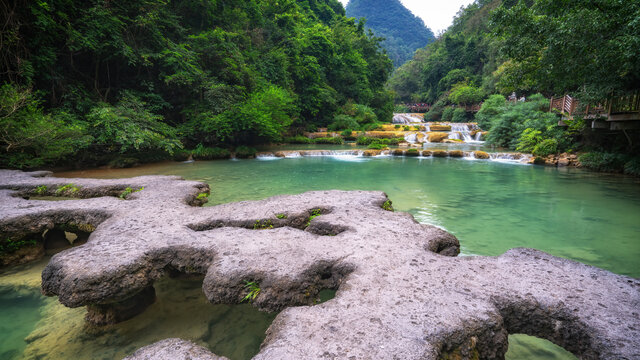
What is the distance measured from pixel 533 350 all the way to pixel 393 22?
135m

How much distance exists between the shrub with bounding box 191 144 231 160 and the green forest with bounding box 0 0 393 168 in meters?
0.31

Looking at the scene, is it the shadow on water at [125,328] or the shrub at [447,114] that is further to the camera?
the shrub at [447,114]

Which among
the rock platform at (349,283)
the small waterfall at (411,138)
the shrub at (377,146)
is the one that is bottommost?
the rock platform at (349,283)

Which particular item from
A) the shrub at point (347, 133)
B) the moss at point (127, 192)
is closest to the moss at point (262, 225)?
the moss at point (127, 192)

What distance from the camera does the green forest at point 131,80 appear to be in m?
8.02

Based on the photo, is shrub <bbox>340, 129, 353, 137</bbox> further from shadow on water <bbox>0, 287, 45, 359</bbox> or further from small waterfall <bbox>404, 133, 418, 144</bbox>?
shadow on water <bbox>0, 287, 45, 359</bbox>

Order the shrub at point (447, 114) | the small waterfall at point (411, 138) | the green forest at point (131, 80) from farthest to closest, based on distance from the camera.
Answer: the shrub at point (447, 114) → the small waterfall at point (411, 138) → the green forest at point (131, 80)

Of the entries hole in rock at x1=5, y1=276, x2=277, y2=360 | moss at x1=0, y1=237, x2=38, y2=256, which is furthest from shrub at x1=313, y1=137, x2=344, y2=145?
hole in rock at x1=5, y1=276, x2=277, y2=360

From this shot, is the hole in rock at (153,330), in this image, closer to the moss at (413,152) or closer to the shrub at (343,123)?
the moss at (413,152)

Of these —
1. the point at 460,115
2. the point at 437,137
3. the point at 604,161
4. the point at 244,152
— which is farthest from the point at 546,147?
the point at 460,115

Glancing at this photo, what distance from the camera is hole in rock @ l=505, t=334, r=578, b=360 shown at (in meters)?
2.35

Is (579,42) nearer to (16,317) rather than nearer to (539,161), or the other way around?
(539,161)

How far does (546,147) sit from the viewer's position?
1374 cm

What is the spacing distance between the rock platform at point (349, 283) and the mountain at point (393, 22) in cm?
11746
